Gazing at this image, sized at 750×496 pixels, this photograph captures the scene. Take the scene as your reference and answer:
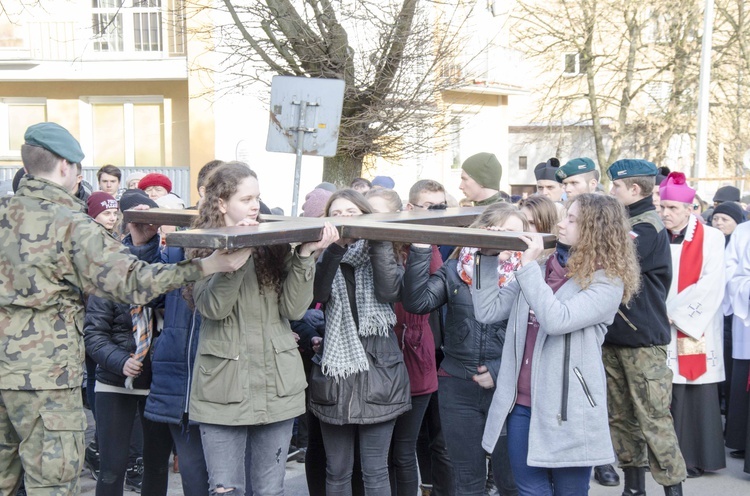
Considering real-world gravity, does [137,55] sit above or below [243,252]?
above

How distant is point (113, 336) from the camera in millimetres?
5000

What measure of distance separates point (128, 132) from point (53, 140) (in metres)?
19.1

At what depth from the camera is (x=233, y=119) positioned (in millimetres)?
20453

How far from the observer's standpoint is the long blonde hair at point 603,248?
159 inches

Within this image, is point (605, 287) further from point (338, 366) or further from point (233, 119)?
point (233, 119)

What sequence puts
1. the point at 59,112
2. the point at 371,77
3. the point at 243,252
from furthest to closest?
the point at 59,112, the point at 371,77, the point at 243,252

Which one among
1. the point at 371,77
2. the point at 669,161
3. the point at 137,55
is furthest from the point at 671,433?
the point at 669,161

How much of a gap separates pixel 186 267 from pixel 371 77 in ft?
28.0

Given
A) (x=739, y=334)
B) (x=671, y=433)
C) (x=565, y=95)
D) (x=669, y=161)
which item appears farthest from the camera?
(x=669, y=161)

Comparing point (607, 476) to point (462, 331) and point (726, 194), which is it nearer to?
point (462, 331)

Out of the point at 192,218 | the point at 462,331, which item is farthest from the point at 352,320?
the point at 192,218

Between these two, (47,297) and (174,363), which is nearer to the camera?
(47,297)

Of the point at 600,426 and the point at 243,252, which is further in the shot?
the point at 600,426

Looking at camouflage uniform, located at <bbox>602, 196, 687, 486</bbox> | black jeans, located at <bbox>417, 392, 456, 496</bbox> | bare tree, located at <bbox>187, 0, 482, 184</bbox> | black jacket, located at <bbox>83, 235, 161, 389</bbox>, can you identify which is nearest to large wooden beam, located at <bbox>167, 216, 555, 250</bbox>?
black jacket, located at <bbox>83, 235, 161, 389</bbox>
